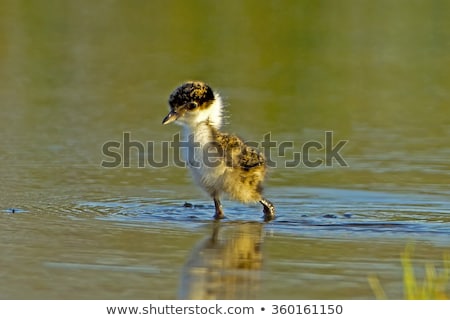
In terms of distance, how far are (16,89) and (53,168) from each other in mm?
3880

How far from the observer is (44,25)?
17.8 metres

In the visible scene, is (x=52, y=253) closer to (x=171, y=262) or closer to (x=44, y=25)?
(x=171, y=262)

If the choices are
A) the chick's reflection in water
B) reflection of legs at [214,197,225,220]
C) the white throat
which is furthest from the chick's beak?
the chick's reflection in water

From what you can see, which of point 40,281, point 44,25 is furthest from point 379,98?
point 40,281

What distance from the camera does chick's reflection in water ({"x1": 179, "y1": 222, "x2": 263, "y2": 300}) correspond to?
628cm

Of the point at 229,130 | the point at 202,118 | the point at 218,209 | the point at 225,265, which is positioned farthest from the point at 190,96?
the point at 229,130

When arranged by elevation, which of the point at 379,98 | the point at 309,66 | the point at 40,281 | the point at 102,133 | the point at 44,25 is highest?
the point at 44,25

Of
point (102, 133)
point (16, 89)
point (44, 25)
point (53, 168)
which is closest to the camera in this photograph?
point (53, 168)

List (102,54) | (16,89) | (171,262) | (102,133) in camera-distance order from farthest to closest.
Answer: (102,54)
(16,89)
(102,133)
(171,262)

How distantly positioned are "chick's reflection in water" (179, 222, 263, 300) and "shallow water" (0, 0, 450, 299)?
0.02 meters

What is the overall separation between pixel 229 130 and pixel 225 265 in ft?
16.1

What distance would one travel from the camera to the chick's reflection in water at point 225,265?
6.28 metres

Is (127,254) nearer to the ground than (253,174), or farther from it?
nearer to the ground

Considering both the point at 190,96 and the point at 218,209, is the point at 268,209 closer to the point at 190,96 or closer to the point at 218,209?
the point at 218,209
